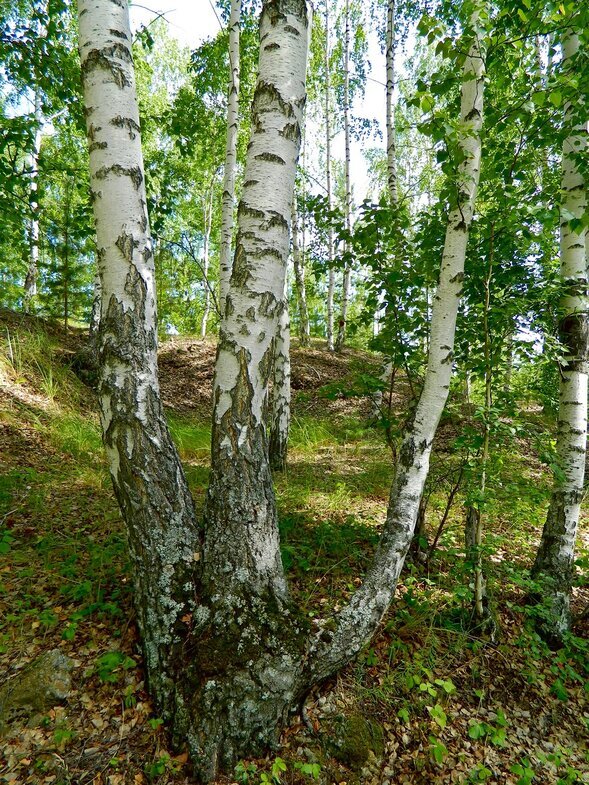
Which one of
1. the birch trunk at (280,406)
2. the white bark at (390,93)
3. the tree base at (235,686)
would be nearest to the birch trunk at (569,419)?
the tree base at (235,686)

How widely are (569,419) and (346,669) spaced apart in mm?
2233

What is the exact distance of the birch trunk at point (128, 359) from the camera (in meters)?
2.02

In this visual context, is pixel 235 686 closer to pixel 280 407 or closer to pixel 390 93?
pixel 280 407

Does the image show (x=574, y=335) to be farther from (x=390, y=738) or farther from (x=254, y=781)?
(x=254, y=781)

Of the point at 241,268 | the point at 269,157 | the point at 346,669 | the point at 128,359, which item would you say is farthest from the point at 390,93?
the point at 346,669

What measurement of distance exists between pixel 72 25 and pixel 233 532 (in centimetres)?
1148

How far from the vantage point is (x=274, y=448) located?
16.8 feet

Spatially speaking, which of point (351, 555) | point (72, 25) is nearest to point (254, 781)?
point (351, 555)

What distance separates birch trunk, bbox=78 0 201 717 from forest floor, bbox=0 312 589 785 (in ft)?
1.12

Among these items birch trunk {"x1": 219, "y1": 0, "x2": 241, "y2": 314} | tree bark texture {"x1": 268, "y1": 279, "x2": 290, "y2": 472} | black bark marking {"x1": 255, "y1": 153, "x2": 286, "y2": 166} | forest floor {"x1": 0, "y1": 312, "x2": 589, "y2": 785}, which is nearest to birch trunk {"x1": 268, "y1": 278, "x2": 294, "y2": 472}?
tree bark texture {"x1": 268, "y1": 279, "x2": 290, "y2": 472}

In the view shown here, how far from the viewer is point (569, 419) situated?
295cm

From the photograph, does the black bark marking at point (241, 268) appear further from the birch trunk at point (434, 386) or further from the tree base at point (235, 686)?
the tree base at point (235, 686)

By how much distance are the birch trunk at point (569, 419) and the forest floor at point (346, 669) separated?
21 centimetres

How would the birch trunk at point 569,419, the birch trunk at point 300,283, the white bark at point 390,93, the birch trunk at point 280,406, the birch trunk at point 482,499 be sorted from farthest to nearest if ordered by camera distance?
the birch trunk at point 300,283 < the white bark at point 390,93 < the birch trunk at point 280,406 < the birch trunk at point 569,419 < the birch trunk at point 482,499
